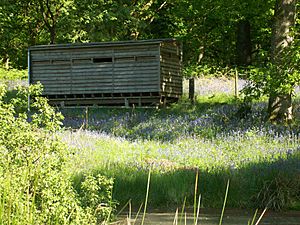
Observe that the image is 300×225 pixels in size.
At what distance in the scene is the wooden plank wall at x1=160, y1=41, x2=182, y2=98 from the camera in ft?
89.6

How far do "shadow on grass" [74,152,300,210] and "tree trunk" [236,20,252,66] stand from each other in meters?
23.5

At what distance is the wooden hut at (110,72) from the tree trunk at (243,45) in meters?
6.33

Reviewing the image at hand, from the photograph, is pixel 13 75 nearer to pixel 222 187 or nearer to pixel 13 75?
pixel 13 75

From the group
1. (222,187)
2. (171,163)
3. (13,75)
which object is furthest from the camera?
(13,75)

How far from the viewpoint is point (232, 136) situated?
641 inches

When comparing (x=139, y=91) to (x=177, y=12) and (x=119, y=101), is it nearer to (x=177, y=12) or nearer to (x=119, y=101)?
(x=119, y=101)

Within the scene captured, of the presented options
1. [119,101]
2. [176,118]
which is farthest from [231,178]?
[119,101]

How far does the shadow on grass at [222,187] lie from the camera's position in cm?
1049

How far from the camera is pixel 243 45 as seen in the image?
115ft

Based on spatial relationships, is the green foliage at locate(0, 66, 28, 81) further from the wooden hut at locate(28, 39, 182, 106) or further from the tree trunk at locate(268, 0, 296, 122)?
the tree trunk at locate(268, 0, 296, 122)

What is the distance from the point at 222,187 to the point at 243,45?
2495cm

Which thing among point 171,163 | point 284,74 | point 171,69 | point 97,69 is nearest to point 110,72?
point 97,69

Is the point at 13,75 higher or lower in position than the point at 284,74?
higher

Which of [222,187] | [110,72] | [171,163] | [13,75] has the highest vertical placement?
[13,75]
